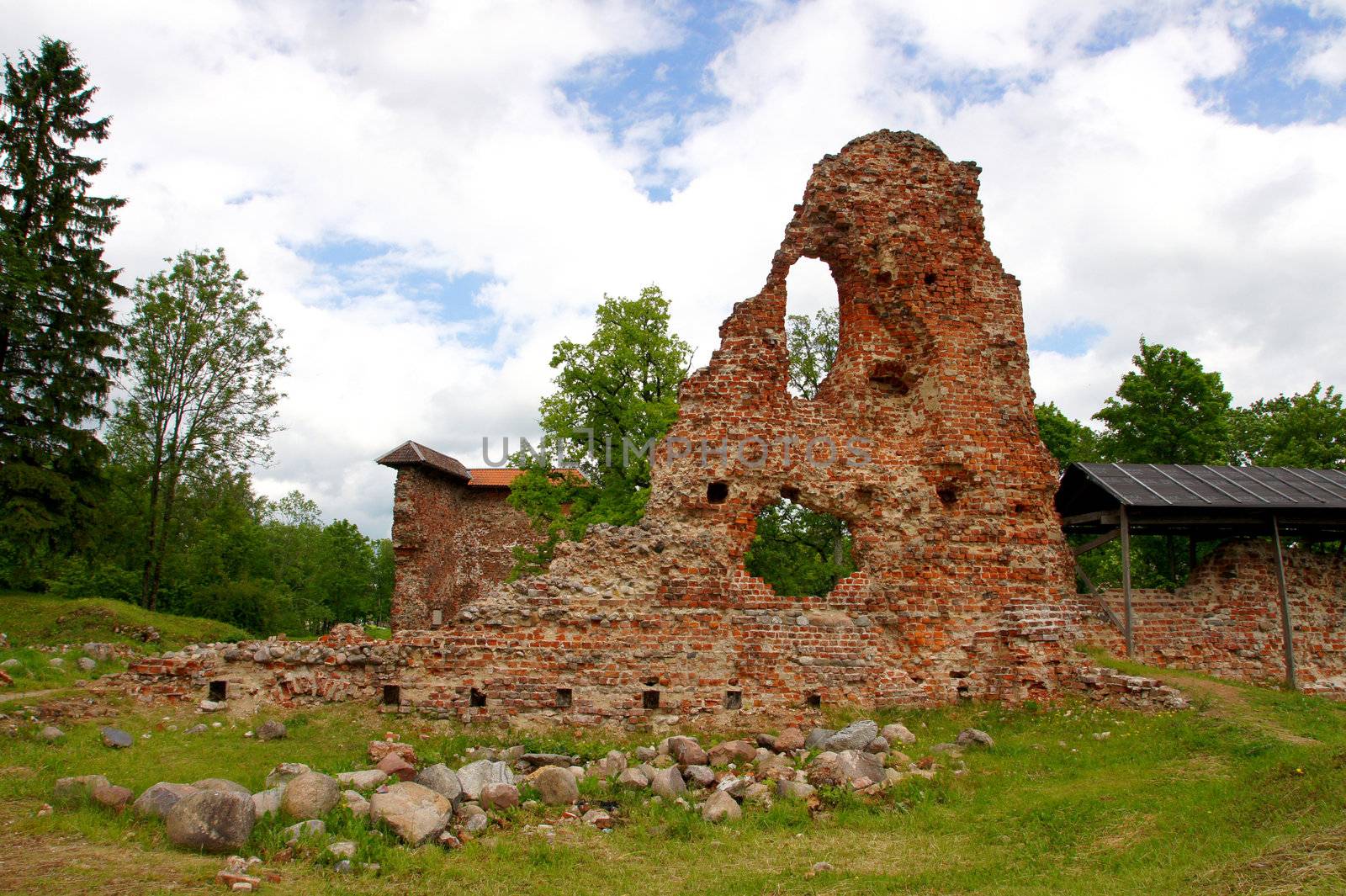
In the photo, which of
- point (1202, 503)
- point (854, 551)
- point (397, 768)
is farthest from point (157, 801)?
point (1202, 503)

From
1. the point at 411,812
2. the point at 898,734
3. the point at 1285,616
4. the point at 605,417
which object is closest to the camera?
the point at 411,812

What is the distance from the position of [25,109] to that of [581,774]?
20.0 m

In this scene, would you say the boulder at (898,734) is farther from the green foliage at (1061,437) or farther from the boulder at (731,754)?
the green foliage at (1061,437)

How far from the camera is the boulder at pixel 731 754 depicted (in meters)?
8.05

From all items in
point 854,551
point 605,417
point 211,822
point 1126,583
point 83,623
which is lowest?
point 211,822

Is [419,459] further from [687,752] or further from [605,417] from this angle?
[687,752]

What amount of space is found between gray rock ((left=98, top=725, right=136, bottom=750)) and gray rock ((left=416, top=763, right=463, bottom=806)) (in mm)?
3262

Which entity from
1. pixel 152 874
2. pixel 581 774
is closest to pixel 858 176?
pixel 581 774

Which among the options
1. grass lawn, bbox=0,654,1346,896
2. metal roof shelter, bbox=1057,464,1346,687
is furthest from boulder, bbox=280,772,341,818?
metal roof shelter, bbox=1057,464,1346,687

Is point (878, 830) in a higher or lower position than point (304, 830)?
lower

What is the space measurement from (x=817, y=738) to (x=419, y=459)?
18.2 metres

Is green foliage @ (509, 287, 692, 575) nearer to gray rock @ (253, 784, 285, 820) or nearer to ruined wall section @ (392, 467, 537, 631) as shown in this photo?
ruined wall section @ (392, 467, 537, 631)

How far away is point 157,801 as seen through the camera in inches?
235

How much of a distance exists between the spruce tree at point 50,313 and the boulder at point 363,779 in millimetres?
14432
